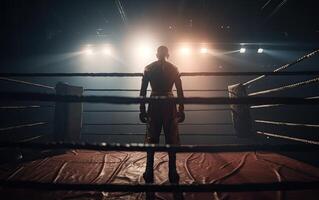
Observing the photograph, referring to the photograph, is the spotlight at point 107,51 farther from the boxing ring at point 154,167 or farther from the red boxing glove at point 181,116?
the red boxing glove at point 181,116

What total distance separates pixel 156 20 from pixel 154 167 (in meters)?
6.62

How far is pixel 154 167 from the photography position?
2.80 meters

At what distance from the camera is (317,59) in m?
10.1

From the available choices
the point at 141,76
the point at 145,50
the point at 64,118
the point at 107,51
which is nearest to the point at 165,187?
the point at 141,76

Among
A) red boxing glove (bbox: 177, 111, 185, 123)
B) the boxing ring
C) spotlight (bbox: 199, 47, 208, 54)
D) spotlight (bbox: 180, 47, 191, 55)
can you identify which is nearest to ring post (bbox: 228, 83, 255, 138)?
the boxing ring

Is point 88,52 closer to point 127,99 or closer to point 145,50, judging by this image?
point 145,50

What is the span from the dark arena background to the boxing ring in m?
0.02

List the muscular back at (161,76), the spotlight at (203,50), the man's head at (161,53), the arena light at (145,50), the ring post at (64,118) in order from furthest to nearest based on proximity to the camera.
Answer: the spotlight at (203,50) < the arena light at (145,50) < the ring post at (64,118) < the man's head at (161,53) < the muscular back at (161,76)

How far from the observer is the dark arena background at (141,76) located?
2594 mm

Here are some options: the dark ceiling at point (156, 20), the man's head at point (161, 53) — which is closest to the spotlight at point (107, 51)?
the dark ceiling at point (156, 20)

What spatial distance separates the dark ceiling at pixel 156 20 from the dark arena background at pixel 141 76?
0.12ft

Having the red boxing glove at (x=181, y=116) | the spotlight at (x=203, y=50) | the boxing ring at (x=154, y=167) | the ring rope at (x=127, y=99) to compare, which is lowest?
the boxing ring at (x=154, y=167)

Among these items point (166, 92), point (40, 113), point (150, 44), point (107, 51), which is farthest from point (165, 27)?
point (166, 92)

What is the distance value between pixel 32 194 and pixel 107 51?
25.8ft
